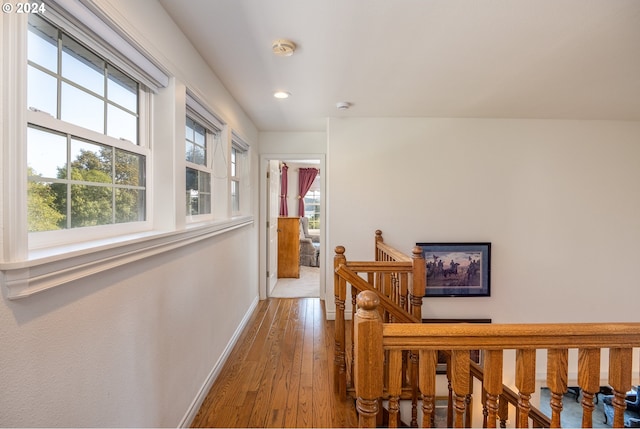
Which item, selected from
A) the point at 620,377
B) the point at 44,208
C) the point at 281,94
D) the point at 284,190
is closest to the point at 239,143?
the point at 281,94

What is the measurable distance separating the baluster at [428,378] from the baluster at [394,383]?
0.07 metres

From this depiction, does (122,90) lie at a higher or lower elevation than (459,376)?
higher

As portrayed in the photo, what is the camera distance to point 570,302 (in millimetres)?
3439

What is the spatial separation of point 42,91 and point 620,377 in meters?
2.07

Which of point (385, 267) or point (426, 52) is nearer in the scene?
point (426, 52)

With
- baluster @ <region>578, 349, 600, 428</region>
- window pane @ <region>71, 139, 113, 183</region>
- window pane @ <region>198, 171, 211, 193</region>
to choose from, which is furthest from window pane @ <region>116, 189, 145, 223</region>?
baluster @ <region>578, 349, 600, 428</region>

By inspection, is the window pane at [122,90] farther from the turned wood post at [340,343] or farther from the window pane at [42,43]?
the turned wood post at [340,343]

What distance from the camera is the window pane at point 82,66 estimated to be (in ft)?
3.51

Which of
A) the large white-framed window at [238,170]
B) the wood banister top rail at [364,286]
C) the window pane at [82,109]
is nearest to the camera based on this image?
the window pane at [82,109]

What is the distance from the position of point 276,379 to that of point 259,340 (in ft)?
2.26

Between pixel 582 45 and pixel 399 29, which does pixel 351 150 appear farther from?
pixel 582 45

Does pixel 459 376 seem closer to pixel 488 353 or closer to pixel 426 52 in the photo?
pixel 488 353

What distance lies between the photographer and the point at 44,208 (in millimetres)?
974

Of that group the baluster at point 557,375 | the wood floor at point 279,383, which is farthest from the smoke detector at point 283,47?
the wood floor at point 279,383
